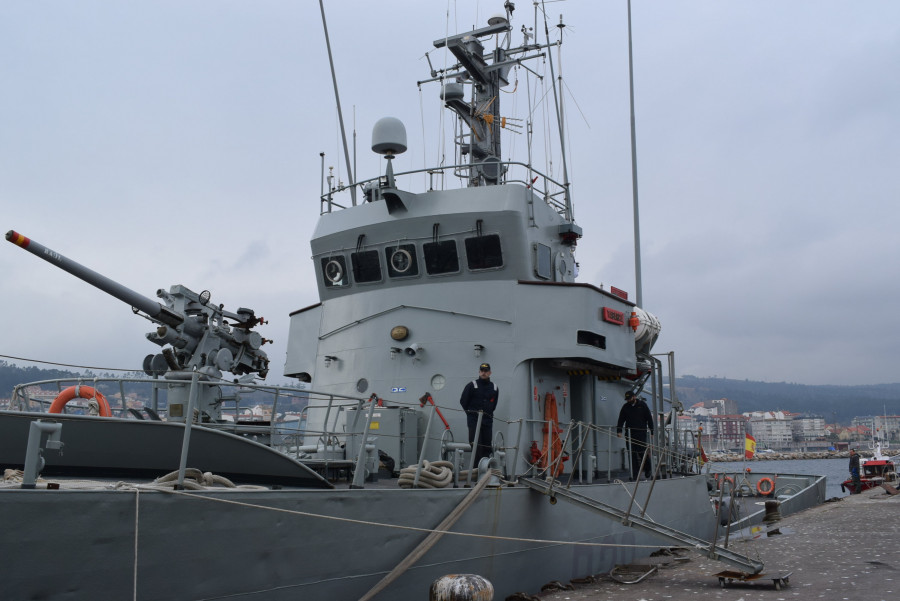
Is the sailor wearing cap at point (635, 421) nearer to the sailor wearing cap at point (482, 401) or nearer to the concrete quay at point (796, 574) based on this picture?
the concrete quay at point (796, 574)

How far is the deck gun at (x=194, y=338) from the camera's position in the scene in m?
9.08

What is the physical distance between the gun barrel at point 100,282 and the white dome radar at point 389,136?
338 centimetres

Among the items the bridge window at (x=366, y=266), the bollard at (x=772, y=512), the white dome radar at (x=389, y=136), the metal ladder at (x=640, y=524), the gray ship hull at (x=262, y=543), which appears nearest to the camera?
the gray ship hull at (x=262, y=543)

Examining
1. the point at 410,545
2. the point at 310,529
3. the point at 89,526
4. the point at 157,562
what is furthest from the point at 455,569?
the point at 89,526

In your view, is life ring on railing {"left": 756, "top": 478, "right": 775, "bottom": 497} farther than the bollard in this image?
Yes

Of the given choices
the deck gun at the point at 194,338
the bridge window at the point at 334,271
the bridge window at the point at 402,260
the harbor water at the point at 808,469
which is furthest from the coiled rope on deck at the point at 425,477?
the harbor water at the point at 808,469

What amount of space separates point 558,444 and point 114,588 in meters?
6.44

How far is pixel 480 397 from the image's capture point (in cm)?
914

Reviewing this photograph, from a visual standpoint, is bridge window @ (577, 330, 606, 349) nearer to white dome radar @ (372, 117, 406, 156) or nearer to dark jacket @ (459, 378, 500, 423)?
dark jacket @ (459, 378, 500, 423)

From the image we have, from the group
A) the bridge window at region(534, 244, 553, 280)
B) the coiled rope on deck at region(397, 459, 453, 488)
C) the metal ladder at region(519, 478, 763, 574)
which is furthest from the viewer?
the bridge window at region(534, 244, 553, 280)

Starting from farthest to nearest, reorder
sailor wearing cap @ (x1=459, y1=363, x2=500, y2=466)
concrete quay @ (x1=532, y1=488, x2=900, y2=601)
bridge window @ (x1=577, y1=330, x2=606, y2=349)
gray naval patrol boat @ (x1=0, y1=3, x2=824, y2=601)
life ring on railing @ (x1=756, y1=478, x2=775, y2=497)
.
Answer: life ring on railing @ (x1=756, y1=478, x2=775, y2=497)
bridge window @ (x1=577, y1=330, x2=606, y2=349)
sailor wearing cap @ (x1=459, y1=363, x2=500, y2=466)
concrete quay @ (x1=532, y1=488, x2=900, y2=601)
gray naval patrol boat @ (x1=0, y1=3, x2=824, y2=601)

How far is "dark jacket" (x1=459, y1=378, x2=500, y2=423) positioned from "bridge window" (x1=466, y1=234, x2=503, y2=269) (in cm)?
193

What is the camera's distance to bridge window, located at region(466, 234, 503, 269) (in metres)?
10.4

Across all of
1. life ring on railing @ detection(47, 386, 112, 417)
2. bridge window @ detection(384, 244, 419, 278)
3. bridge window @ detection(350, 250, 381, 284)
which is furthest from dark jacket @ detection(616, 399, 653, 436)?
life ring on railing @ detection(47, 386, 112, 417)
